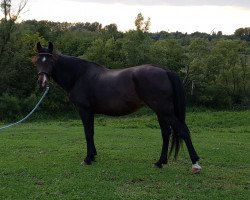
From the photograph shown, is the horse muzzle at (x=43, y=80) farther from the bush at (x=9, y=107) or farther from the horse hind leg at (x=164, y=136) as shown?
the bush at (x=9, y=107)

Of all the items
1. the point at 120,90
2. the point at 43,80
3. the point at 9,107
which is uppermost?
the point at 43,80

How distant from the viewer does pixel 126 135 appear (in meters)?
14.7

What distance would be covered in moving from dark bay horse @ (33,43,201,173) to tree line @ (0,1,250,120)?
1477 centimetres

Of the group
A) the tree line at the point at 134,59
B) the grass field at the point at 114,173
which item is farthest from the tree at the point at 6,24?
the grass field at the point at 114,173

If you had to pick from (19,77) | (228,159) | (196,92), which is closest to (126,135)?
(228,159)

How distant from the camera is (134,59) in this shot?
86.8 ft

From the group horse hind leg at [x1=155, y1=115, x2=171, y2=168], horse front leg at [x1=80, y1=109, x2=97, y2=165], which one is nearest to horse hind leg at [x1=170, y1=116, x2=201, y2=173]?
horse hind leg at [x1=155, y1=115, x2=171, y2=168]

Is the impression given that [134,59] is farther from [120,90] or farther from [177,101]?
[177,101]

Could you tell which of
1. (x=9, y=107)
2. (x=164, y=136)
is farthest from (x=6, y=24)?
(x=164, y=136)

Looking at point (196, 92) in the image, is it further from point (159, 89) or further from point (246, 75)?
point (159, 89)

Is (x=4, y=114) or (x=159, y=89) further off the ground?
(x=159, y=89)

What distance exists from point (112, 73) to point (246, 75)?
22.8m

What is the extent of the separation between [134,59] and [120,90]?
1828 centimetres

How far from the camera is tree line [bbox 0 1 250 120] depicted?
24.1m
